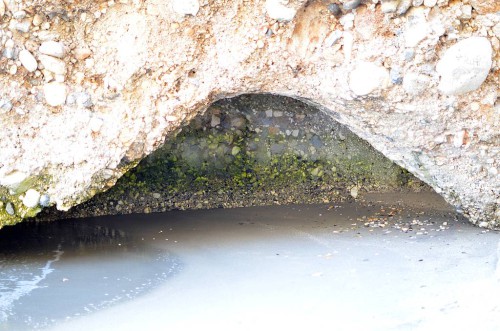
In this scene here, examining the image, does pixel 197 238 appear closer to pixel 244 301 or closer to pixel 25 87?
pixel 244 301

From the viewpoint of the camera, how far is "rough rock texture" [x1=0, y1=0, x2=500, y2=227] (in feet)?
7.73

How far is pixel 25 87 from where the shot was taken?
2430 millimetres

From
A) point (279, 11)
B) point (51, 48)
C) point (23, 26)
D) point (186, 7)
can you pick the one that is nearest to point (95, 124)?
point (51, 48)

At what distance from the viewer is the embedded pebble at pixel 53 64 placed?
7.92 ft

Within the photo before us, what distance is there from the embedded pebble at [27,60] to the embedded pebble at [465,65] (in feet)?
4.82

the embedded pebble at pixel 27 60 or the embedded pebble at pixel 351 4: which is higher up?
the embedded pebble at pixel 351 4

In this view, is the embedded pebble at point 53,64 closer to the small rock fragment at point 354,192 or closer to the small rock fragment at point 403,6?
the small rock fragment at point 403,6

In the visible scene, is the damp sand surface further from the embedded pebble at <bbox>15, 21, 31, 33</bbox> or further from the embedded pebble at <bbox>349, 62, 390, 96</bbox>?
the embedded pebble at <bbox>15, 21, 31, 33</bbox>

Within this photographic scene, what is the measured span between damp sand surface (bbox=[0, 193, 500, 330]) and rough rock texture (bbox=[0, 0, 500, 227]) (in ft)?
1.06

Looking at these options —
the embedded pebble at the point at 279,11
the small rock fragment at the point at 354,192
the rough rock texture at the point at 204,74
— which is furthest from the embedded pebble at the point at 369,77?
the small rock fragment at the point at 354,192

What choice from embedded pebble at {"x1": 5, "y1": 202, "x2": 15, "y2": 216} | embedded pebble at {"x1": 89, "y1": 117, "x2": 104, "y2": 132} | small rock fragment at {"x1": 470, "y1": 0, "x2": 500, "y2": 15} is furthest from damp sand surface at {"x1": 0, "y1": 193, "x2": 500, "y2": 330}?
small rock fragment at {"x1": 470, "y1": 0, "x2": 500, "y2": 15}

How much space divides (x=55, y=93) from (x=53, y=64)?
108mm

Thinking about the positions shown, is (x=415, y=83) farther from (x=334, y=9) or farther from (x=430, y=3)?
(x=334, y=9)

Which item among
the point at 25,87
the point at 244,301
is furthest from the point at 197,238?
the point at 25,87
